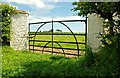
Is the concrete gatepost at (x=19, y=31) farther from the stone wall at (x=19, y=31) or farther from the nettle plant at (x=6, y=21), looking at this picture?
the nettle plant at (x=6, y=21)

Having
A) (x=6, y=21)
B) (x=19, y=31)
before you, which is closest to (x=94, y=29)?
(x=6, y=21)

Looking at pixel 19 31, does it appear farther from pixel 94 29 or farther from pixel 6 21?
pixel 94 29

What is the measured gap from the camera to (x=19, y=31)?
11.0 m

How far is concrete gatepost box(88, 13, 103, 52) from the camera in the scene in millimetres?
7602

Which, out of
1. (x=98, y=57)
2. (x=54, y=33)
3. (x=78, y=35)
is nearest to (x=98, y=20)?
(x=78, y=35)

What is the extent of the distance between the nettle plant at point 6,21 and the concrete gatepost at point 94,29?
381cm

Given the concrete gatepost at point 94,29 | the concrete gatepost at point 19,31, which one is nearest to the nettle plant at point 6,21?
the concrete gatepost at point 19,31

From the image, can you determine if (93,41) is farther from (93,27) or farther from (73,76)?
(73,76)

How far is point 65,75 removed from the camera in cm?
537

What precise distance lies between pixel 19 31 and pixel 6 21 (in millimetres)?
873

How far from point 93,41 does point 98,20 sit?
0.66 meters

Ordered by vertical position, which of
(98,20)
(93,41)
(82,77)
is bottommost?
(82,77)

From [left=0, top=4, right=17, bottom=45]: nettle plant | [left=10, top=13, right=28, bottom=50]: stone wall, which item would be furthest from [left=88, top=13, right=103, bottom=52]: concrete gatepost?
[left=10, top=13, right=28, bottom=50]: stone wall

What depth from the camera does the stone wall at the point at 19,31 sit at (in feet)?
35.3
